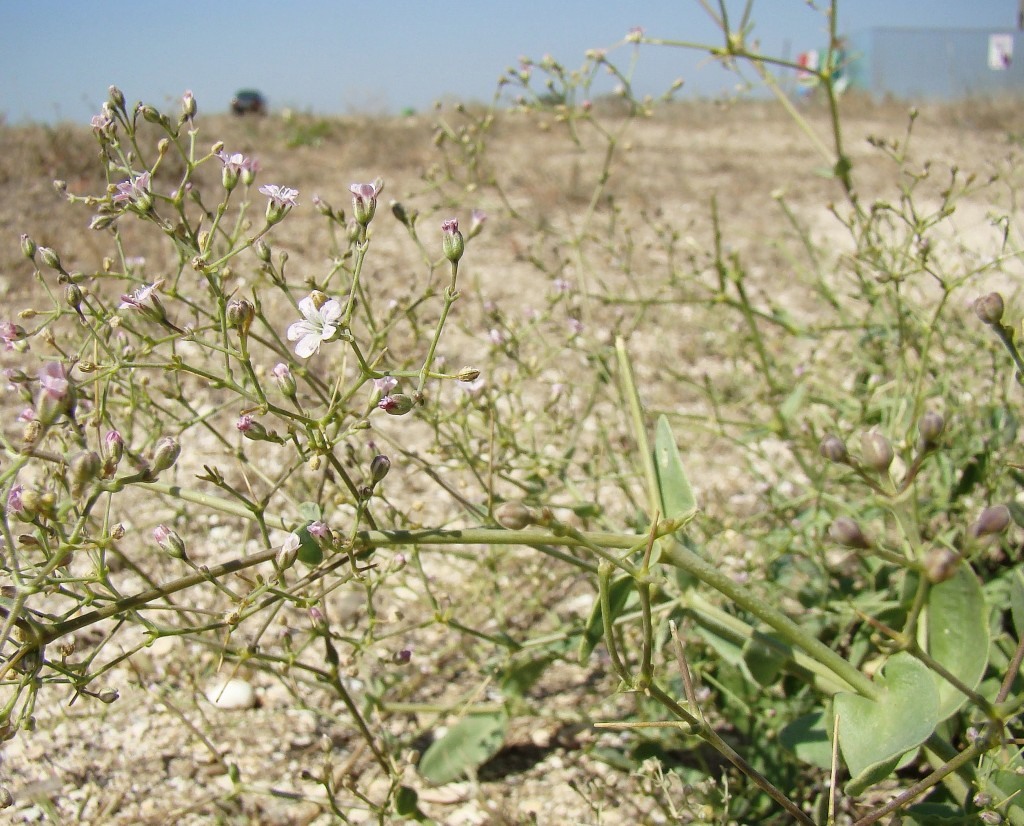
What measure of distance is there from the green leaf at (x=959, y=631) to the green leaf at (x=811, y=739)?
0.22 metres

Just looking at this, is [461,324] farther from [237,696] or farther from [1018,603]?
[1018,603]

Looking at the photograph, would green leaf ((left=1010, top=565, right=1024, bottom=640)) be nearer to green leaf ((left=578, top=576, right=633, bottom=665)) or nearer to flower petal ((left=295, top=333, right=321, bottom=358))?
green leaf ((left=578, top=576, right=633, bottom=665))

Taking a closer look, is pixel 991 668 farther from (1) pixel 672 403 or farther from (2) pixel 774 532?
(1) pixel 672 403

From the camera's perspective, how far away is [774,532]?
246 cm

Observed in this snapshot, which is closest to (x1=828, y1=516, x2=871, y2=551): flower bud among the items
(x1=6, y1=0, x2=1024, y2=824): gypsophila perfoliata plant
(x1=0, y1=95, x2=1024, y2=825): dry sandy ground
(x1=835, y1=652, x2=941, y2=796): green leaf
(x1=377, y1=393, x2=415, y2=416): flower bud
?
(x1=6, y1=0, x2=1024, y2=824): gypsophila perfoliata plant

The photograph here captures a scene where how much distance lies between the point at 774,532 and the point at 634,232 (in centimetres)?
444

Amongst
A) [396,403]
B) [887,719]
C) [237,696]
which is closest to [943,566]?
[887,719]

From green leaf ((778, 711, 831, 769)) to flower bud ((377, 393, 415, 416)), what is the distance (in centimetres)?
100

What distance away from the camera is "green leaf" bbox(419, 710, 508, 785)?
1921 millimetres

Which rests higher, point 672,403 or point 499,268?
point 499,268

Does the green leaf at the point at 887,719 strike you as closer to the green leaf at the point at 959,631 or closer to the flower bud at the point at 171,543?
the green leaf at the point at 959,631

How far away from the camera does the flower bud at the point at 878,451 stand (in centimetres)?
105

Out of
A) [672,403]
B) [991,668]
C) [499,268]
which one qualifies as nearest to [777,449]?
[672,403]

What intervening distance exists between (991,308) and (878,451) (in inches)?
Answer: 14.3
